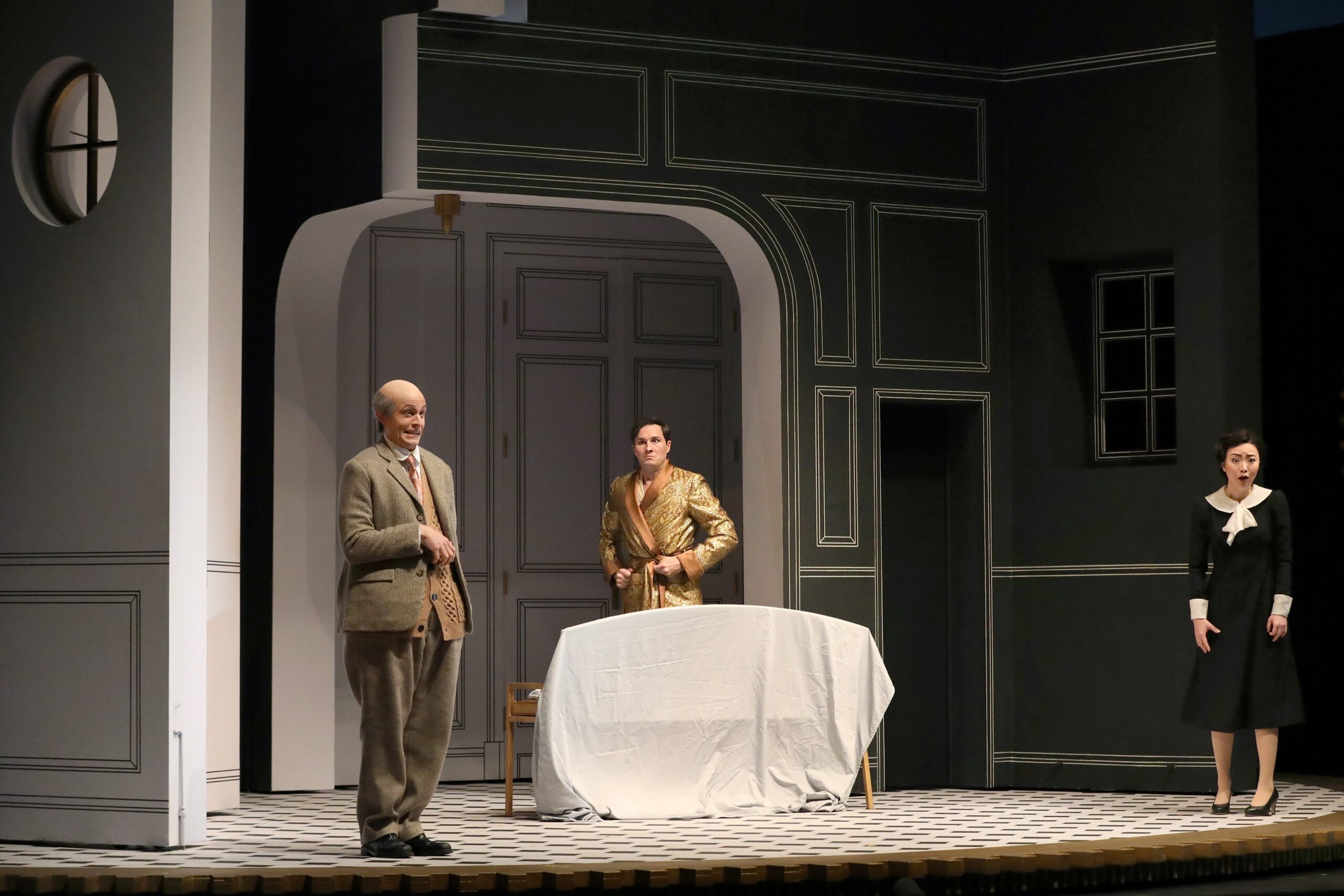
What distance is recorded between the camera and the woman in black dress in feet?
21.9

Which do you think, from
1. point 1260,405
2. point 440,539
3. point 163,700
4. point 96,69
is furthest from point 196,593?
point 1260,405

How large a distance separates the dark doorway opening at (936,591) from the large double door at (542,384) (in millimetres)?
1126

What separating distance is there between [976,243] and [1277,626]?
2.38m

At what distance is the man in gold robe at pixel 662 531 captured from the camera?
24.1 ft

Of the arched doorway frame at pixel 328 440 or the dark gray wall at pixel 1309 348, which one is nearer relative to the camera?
the arched doorway frame at pixel 328 440

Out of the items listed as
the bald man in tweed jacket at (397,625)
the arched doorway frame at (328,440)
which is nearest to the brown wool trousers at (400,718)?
the bald man in tweed jacket at (397,625)

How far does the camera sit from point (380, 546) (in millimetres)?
5426

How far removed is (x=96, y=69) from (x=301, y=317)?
6.42 ft

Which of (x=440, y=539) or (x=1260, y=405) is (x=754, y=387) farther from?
(x=440, y=539)

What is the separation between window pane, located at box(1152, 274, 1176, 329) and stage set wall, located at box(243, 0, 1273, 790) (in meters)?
0.20

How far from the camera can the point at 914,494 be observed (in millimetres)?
8172

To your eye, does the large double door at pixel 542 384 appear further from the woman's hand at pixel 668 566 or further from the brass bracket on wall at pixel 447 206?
the woman's hand at pixel 668 566

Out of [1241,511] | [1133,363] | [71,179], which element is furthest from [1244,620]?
[71,179]

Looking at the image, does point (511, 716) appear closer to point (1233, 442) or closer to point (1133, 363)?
point (1233, 442)
